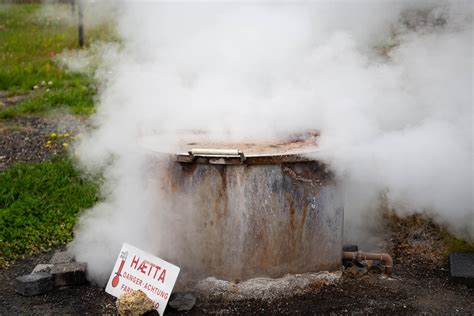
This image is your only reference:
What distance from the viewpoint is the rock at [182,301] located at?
4.36 m

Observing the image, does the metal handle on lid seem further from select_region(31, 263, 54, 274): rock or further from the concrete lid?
select_region(31, 263, 54, 274): rock

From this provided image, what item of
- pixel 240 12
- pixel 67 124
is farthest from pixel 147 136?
pixel 67 124

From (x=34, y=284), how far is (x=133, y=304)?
3.05 ft

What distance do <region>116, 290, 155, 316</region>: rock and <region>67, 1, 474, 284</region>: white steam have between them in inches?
21.4

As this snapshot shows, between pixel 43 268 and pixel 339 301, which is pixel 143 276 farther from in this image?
pixel 339 301

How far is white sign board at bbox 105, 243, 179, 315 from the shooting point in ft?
14.2

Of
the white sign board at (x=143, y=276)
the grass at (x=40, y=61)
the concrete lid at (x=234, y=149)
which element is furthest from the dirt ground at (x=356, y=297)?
the grass at (x=40, y=61)

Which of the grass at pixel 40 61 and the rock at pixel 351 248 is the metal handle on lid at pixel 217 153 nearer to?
the rock at pixel 351 248

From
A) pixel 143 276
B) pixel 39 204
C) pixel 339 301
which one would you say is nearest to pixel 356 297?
pixel 339 301

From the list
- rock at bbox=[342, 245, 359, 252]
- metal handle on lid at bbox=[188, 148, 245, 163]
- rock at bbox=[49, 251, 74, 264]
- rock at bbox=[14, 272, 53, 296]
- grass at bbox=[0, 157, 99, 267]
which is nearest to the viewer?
metal handle on lid at bbox=[188, 148, 245, 163]

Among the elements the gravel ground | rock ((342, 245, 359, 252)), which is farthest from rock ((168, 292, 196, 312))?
rock ((342, 245, 359, 252))

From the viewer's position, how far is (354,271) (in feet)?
16.0

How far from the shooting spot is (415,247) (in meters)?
5.48

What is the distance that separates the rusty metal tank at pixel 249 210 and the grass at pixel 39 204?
5.21ft
